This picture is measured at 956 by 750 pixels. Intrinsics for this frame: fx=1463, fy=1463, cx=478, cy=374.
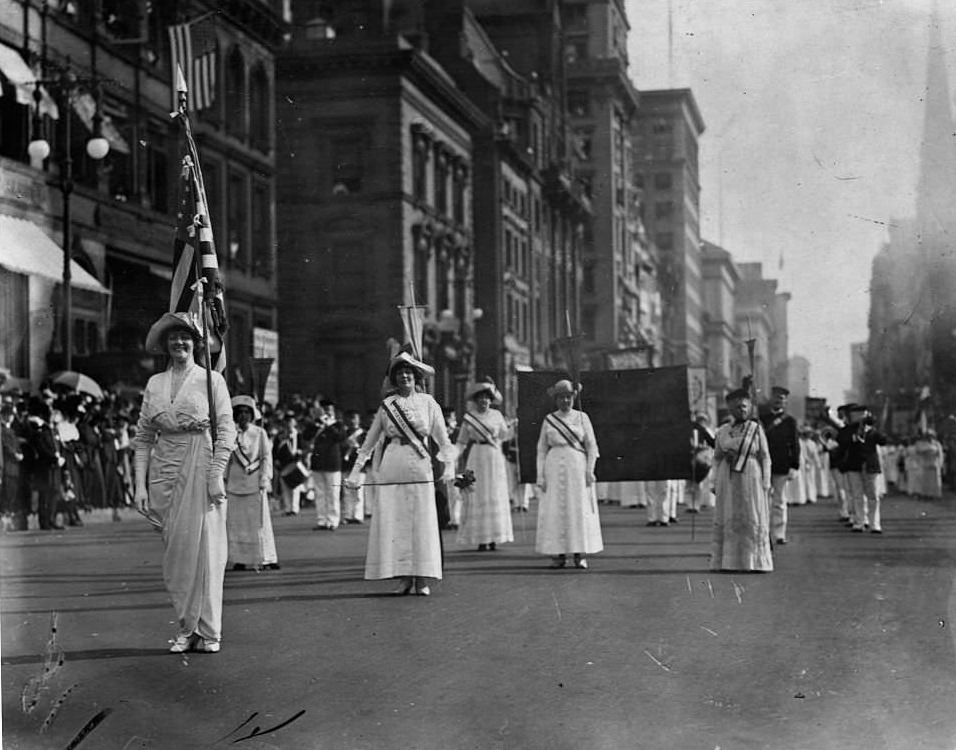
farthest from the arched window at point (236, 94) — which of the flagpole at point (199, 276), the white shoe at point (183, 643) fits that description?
the white shoe at point (183, 643)

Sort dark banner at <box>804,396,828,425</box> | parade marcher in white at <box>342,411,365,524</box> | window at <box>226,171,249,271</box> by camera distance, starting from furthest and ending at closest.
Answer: window at <box>226,171,249,271</box>, parade marcher in white at <box>342,411,365,524</box>, dark banner at <box>804,396,828,425</box>

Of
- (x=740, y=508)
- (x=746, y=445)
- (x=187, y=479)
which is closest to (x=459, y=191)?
(x=746, y=445)

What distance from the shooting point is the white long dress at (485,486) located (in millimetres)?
17188

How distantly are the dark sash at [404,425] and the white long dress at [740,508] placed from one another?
3.47 meters

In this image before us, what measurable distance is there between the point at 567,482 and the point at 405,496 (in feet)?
9.25

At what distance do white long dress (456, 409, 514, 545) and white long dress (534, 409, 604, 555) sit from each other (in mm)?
2472

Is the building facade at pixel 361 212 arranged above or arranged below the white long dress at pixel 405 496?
above

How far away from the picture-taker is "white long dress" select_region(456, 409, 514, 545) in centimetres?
1719

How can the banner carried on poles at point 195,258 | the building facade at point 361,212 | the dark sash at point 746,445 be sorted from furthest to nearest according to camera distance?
the building facade at point 361,212
the dark sash at point 746,445
the banner carried on poles at point 195,258

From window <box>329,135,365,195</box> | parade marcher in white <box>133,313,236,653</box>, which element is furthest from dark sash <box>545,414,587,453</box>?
window <box>329,135,365,195</box>

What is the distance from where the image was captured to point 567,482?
14.6 m

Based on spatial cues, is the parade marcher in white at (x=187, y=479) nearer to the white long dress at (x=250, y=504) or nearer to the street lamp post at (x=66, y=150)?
the white long dress at (x=250, y=504)

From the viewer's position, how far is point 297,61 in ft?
102

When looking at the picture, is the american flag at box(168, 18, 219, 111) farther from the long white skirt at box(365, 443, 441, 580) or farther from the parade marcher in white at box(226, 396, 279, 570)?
the long white skirt at box(365, 443, 441, 580)
